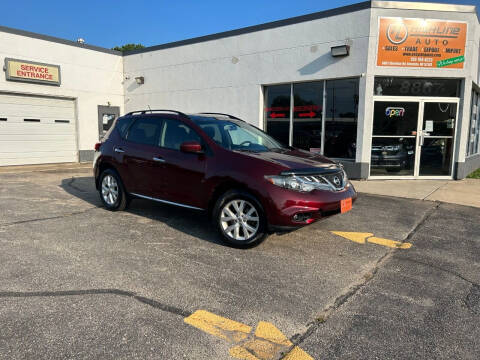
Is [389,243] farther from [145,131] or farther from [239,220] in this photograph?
[145,131]

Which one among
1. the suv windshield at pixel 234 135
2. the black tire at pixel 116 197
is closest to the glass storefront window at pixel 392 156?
the suv windshield at pixel 234 135

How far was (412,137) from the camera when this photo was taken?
10234 millimetres

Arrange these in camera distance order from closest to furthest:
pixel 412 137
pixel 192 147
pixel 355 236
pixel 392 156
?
pixel 192 147
pixel 355 236
pixel 412 137
pixel 392 156

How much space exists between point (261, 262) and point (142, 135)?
2976 millimetres

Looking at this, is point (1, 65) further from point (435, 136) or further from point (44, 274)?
point (435, 136)

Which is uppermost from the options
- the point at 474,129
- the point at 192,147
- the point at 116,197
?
the point at 474,129

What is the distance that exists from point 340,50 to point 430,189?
4.45m

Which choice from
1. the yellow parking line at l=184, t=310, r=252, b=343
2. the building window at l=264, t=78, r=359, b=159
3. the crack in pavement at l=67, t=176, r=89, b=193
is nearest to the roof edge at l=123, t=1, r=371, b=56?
the building window at l=264, t=78, r=359, b=159

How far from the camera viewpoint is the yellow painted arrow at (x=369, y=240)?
484 cm

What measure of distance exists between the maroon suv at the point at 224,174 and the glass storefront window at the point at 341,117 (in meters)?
5.51

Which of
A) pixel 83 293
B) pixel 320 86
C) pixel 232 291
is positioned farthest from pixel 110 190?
pixel 320 86

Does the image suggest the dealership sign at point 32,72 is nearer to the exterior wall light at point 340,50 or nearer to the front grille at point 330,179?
the exterior wall light at point 340,50

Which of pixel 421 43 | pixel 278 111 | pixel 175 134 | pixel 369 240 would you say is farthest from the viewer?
pixel 278 111

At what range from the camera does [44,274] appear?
3.69m
